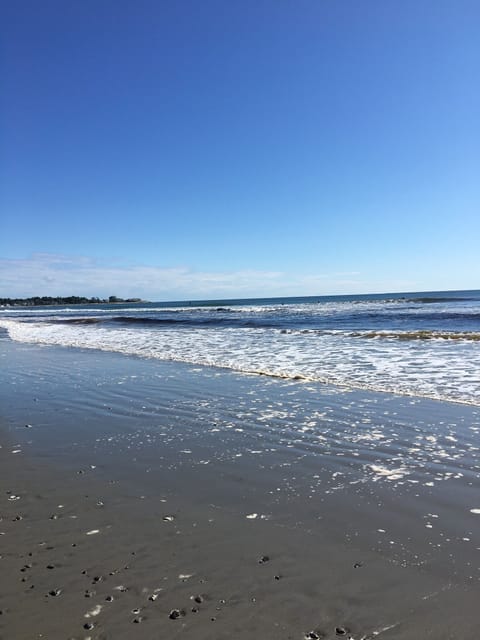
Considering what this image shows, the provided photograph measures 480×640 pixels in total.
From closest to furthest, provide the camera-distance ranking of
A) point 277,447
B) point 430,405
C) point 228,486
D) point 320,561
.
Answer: point 320,561, point 228,486, point 277,447, point 430,405

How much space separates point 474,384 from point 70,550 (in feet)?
28.7

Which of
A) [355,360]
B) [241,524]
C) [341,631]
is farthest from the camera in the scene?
[355,360]

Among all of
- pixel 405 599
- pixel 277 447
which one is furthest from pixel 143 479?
pixel 405 599

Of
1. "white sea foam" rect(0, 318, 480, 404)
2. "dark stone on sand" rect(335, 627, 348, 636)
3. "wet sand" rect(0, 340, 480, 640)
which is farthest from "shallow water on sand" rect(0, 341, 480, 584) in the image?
"white sea foam" rect(0, 318, 480, 404)

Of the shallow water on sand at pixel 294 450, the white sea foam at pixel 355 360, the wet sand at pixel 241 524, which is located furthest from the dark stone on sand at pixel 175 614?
the white sea foam at pixel 355 360

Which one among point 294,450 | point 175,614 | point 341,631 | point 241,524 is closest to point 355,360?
point 294,450

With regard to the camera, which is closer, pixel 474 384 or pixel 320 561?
pixel 320 561

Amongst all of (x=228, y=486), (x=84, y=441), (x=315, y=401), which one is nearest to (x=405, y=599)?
(x=228, y=486)

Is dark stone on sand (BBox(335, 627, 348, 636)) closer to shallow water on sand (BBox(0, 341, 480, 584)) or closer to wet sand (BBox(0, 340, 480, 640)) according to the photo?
wet sand (BBox(0, 340, 480, 640))

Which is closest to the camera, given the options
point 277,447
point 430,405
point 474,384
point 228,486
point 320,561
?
point 320,561

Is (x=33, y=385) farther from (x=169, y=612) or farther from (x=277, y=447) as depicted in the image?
(x=169, y=612)

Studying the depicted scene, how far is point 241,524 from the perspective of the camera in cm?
370

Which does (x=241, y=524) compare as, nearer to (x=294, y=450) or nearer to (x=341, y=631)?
(x=341, y=631)

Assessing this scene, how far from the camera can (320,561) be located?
316 centimetres
